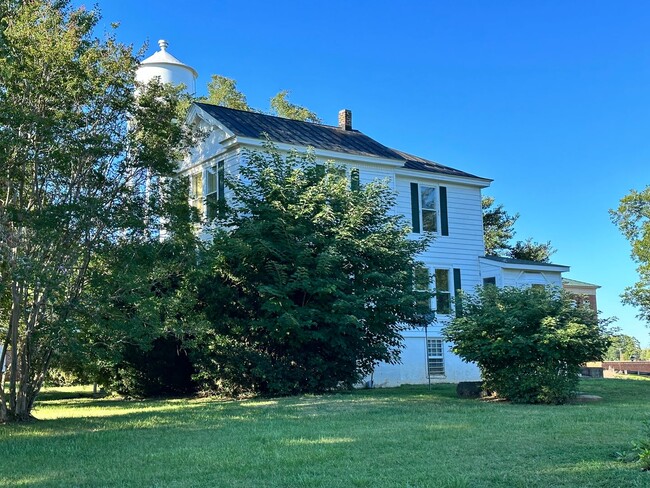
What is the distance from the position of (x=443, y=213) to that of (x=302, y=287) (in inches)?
358

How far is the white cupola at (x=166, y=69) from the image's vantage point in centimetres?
2445

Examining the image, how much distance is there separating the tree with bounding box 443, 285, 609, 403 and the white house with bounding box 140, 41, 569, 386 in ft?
19.7

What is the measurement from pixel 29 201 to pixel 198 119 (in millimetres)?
9460

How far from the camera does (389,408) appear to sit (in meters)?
11.4

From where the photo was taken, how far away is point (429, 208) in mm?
21922

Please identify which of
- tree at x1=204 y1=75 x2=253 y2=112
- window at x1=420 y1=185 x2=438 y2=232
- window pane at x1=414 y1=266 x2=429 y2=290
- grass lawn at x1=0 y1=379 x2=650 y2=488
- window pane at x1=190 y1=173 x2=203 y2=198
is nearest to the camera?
grass lawn at x1=0 y1=379 x2=650 y2=488

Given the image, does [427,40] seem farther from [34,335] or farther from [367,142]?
[34,335]

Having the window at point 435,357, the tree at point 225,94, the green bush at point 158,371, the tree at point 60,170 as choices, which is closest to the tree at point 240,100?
the tree at point 225,94

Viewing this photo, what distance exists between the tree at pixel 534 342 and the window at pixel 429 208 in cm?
865

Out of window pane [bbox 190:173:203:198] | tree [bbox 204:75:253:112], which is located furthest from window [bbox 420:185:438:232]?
tree [bbox 204:75:253:112]

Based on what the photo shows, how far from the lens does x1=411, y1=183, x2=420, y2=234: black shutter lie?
69.7 feet

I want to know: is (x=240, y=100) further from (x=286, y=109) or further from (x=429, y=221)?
(x=429, y=221)

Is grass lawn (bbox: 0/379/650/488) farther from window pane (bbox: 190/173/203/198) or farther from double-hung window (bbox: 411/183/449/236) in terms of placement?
double-hung window (bbox: 411/183/449/236)

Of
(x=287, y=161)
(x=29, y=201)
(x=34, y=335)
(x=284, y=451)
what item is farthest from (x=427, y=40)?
(x=284, y=451)
